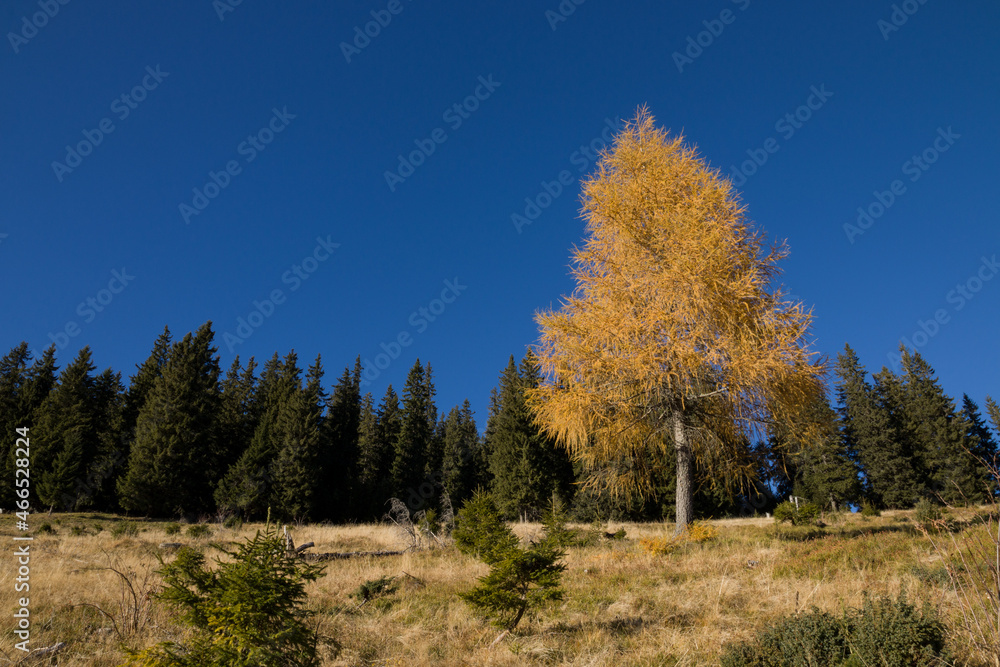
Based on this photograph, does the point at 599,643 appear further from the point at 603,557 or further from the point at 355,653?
the point at 603,557

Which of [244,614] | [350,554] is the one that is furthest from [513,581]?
[350,554]

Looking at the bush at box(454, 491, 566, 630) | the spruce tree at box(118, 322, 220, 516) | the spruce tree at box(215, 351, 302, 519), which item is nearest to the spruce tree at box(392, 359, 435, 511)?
the spruce tree at box(215, 351, 302, 519)

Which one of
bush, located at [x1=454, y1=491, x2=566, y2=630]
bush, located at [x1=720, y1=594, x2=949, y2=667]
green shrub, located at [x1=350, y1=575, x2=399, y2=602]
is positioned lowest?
green shrub, located at [x1=350, y1=575, x2=399, y2=602]

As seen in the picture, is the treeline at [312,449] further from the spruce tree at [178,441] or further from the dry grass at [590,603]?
the dry grass at [590,603]

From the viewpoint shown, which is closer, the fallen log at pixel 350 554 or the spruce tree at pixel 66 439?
the fallen log at pixel 350 554

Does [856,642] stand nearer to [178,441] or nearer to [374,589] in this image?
[374,589]

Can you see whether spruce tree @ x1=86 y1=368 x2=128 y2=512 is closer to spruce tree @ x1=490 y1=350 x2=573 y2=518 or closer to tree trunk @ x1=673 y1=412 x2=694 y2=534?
spruce tree @ x1=490 y1=350 x2=573 y2=518

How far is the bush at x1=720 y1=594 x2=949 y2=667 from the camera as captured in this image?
131 inches

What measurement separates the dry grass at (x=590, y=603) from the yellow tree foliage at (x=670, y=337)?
230cm

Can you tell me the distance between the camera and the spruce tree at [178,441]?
28297mm

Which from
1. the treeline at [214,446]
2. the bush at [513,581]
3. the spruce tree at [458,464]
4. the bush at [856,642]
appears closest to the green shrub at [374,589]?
the bush at [513,581]

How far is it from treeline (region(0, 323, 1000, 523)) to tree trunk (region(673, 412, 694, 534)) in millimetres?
13900

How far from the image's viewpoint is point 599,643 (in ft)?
14.9

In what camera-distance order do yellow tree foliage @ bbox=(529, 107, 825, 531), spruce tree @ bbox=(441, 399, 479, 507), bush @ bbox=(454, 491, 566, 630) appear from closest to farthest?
bush @ bbox=(454, 491, 566, 630), yellow tree foliage @ bbox=(529, 107, 825, 531), spruce tree @ bbox=(441, 399, 479, 507)
